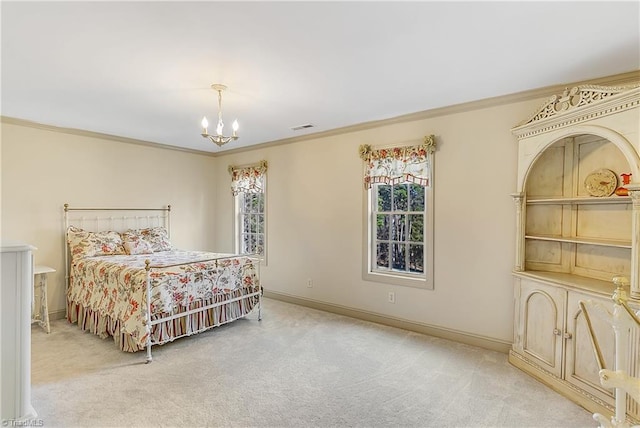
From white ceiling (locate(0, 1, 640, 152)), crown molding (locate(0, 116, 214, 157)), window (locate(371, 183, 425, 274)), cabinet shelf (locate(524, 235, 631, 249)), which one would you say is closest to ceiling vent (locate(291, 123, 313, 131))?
white ceiling (locate(0, 1, 640, 152))

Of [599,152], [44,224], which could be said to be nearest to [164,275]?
[44,224]

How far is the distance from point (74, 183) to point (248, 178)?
2360 millimetres

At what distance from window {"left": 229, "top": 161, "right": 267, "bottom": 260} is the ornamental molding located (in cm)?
363

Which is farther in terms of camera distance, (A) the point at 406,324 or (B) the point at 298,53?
(A) the point at 406,324

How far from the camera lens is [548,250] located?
2.99m

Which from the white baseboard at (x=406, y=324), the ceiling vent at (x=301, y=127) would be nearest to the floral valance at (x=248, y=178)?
the ceiling vent at (x=301, y=127)

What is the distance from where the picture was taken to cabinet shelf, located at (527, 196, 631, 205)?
7.88ft

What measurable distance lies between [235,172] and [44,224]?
8.75 ft

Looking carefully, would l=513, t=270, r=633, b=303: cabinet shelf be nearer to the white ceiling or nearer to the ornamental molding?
the ornamental molding

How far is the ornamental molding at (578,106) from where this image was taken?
7.10 feet

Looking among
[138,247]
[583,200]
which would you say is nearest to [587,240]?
[583,200]

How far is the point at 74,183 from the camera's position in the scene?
4398 millimetres

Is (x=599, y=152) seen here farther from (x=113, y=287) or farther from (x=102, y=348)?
(x=102, y=348)

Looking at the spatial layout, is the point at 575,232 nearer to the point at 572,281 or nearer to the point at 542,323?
the point at 572,281
